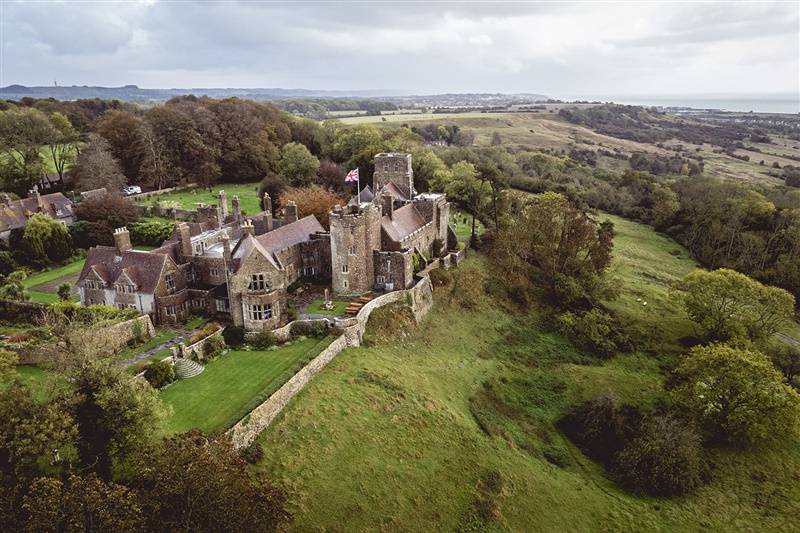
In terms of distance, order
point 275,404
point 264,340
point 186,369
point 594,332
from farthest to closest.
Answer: point 594,332 → point 264,340 → point 186,369 → point 275,404

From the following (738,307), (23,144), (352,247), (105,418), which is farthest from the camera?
(23,144)

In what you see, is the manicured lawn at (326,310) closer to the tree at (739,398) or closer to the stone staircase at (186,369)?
the stone staircase at (186,369)

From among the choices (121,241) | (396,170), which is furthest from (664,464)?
(396,170)

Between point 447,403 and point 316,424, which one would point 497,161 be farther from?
point 316,424

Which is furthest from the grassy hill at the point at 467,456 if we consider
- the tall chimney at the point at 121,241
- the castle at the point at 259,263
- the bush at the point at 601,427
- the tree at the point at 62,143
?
the tree at the point at 62,143

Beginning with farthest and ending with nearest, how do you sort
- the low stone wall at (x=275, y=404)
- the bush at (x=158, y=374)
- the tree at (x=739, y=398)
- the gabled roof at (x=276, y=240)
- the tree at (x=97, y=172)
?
the tree at (x=97, y=172) < the gabled roof at (x=276, y=240) < the tree at (x=739, y=398) < the bush at (x=158, y=374) < the low stone wall at (x=275, y=404)

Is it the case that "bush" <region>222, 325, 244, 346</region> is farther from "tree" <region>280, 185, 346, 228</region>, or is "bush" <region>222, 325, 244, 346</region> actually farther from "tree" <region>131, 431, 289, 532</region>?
"tree" <region>280, 185, 346, 228</region>

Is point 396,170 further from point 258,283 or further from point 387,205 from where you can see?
point 258,283
